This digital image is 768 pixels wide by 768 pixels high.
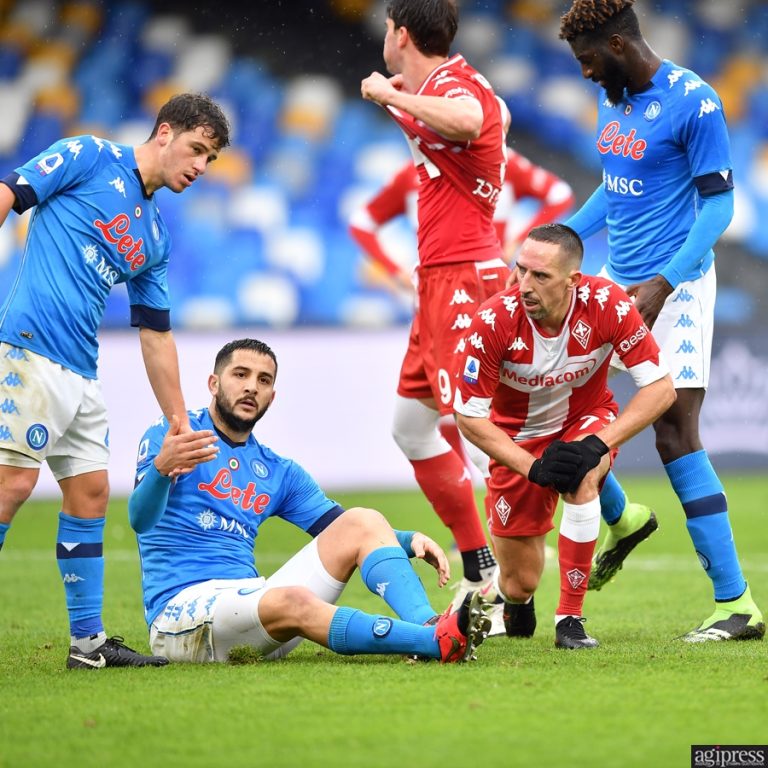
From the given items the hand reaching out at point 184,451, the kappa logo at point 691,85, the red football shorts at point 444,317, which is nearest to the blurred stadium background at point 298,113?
the red football shorts at point 444,317

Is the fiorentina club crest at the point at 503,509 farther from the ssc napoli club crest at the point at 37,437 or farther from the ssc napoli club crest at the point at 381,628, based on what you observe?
the ssc napoli club crest at the point at 37,437

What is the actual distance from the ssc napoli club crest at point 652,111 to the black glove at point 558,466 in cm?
155

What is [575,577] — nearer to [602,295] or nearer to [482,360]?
[482,360]

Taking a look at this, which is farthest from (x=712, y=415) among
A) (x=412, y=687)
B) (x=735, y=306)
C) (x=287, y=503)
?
(x=412, y=687)

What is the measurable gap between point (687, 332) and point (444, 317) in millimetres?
1056

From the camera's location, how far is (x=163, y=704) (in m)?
3.64

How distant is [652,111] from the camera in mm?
5375

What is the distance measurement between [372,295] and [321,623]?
36.8 ft

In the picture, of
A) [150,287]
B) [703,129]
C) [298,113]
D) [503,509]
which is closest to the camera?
[150,287]

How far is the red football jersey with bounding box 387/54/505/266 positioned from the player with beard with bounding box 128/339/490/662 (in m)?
1.35

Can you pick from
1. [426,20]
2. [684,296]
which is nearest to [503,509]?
[684,296]

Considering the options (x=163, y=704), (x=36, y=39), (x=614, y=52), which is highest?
(x=36, y=39)

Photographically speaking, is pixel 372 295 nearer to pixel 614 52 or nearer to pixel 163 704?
pixel 614 52

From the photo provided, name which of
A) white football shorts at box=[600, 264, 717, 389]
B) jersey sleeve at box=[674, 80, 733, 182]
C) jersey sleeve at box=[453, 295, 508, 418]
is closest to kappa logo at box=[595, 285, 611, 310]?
jersey sleeve at box=[453, 295, 508, 418]
